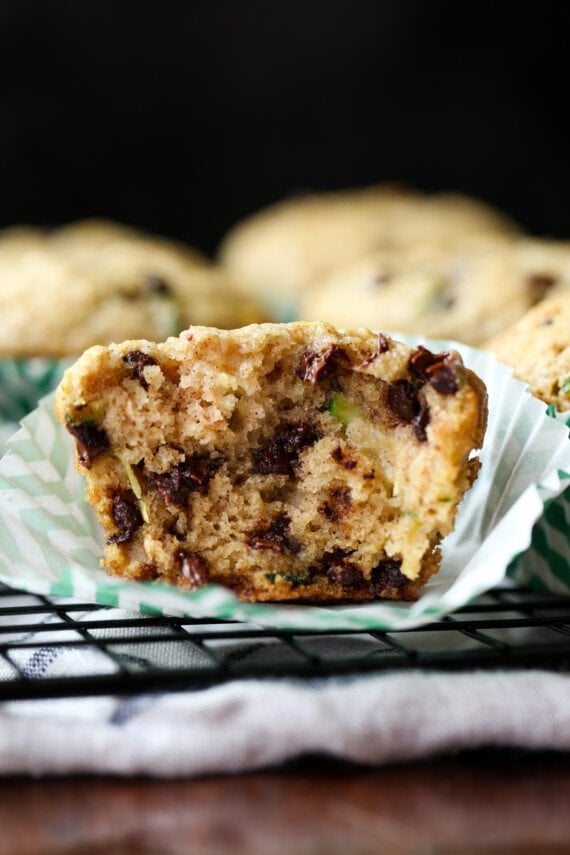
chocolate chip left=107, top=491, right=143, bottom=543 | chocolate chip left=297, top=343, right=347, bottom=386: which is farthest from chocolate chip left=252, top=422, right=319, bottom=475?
chocolate chip left=107, top=491, right=143, bottom=543

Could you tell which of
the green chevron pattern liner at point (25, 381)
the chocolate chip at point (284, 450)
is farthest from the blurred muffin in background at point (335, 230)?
the chocolate chip at point (284, 450)

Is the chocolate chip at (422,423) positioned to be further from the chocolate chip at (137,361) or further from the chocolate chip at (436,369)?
the chocolate chip at (137,361)

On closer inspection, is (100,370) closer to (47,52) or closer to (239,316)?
(239,316)

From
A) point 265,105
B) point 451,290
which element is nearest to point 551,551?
point 451,290

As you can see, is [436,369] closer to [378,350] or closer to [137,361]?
[378,350]

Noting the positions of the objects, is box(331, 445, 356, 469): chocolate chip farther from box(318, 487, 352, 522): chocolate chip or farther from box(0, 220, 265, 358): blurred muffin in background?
box(0, 220, 265, 358): blurred muffin in background

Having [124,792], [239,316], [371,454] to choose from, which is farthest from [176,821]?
[239,316]
